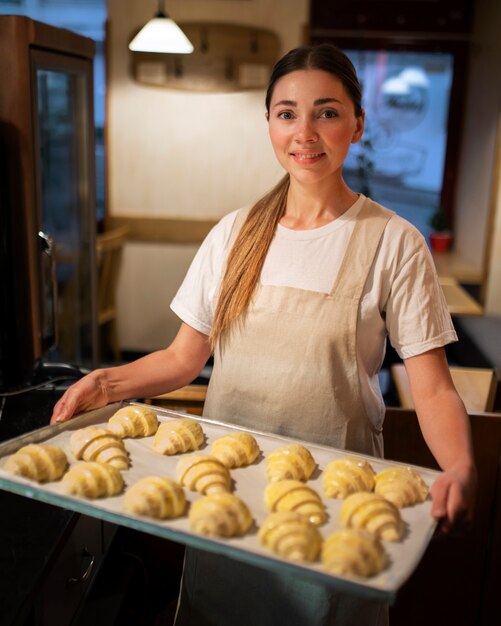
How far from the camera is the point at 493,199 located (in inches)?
198

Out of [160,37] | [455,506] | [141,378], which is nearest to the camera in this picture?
[455,506]

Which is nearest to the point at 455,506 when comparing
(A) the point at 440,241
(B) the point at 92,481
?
(B) the point at 92,481

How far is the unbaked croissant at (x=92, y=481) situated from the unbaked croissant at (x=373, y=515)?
1.27ft

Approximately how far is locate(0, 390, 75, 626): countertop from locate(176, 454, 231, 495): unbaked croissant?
26 centimetres

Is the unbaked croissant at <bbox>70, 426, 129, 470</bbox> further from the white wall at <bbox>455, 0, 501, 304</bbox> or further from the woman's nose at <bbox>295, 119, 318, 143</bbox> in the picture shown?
the white wall at <bbox>455, 0, 501, 304</bbox>

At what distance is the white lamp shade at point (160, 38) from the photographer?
405cm

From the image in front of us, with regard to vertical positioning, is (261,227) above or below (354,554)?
above

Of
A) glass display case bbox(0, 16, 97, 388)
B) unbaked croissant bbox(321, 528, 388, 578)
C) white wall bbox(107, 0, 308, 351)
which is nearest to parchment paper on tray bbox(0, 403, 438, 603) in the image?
unbaked croissant bbox(321, 528, 388, 578)

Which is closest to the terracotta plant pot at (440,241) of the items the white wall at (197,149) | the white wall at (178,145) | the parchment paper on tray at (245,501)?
the white wall at (197,149)

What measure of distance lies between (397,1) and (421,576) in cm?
458

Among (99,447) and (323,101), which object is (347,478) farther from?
(323,101)

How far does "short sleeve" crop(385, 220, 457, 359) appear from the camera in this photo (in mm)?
1354

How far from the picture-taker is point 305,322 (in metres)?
1.43

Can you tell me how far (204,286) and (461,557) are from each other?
133cm
